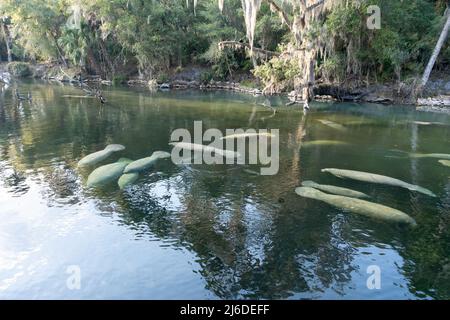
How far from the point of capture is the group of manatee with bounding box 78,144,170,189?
1141 centimetres

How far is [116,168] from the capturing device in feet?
39.7

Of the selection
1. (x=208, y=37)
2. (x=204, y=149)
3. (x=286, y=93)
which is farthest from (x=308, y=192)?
(x=208, y=37)

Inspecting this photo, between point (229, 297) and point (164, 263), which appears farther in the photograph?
point (164, 263)

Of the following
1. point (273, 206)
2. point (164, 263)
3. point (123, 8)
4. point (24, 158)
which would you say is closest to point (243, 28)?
point (123, 8)

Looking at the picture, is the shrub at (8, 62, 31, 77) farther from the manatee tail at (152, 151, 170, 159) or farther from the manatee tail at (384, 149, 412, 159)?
the manatee tail at (384, 149, 412, 159)

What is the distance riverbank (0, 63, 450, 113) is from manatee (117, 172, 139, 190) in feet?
53.7

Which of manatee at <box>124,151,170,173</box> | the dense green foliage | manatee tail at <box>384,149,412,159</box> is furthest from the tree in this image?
manatee tail at <box>384,149,412,159</box>

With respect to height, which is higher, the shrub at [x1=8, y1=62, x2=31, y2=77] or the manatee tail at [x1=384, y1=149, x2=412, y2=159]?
the shrub at [x1=8, y1=62, x2=31, y2=77]

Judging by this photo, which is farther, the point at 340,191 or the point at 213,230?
the point at 340,191

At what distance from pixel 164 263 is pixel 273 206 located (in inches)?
136

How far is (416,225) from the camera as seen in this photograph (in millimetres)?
9000

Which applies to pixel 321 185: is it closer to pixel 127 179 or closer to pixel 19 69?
pixel 127 179

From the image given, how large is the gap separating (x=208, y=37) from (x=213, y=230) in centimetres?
3590

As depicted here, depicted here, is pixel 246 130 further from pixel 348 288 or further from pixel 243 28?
pixel 243 28
